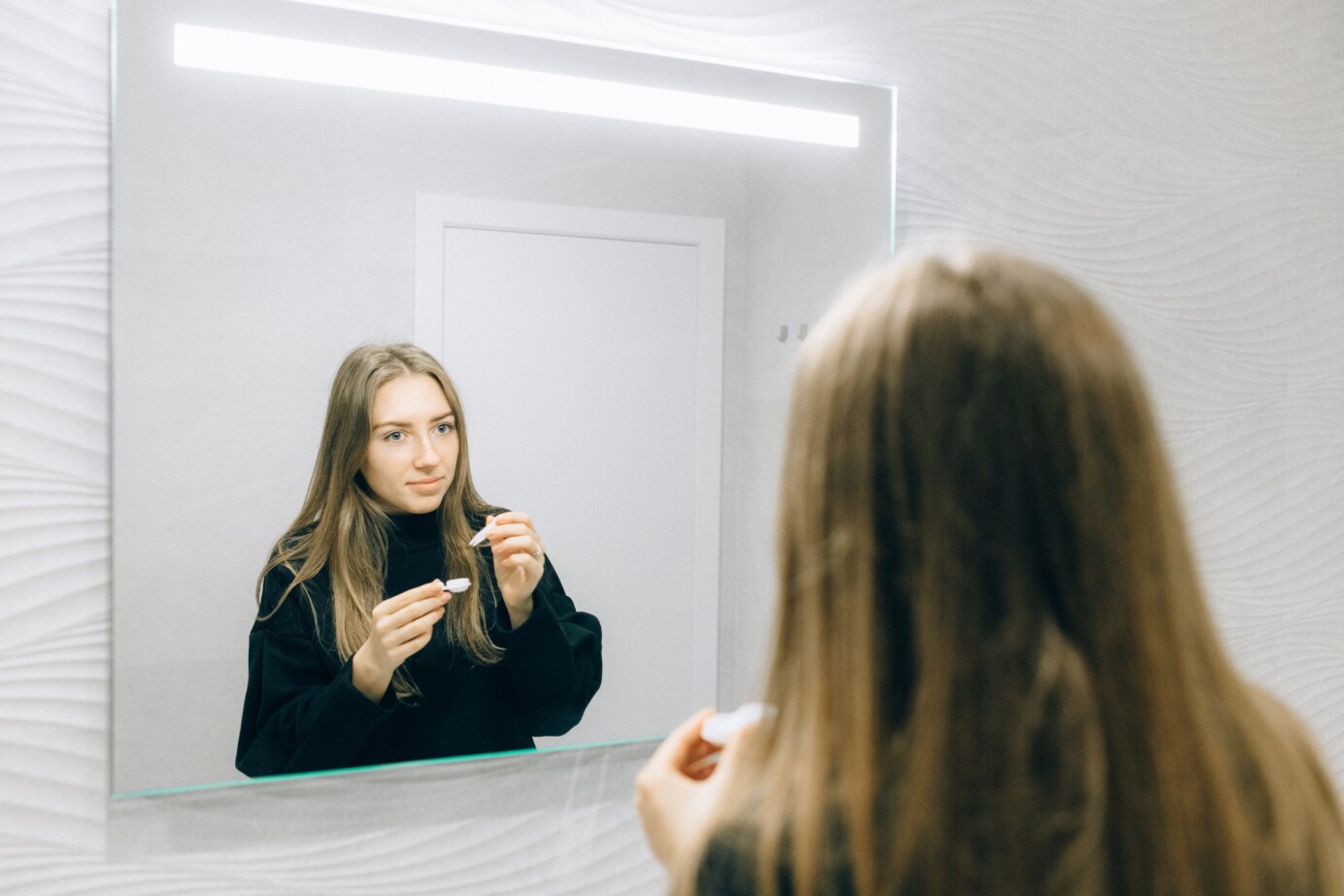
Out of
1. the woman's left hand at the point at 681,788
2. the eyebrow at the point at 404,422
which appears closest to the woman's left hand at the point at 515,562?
the eyebrow at the point at 404,422

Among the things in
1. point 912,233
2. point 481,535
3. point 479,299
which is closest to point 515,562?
point 481,535

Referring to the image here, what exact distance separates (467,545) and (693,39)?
2.00ft

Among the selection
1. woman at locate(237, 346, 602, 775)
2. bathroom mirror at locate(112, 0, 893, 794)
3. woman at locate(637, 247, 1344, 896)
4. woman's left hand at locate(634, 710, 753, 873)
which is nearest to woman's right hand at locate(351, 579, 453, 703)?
woman at locate(237, 346, 602, 775)

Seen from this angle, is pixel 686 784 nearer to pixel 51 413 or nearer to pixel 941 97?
pixel 51 413

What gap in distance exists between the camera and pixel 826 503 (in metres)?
0.53

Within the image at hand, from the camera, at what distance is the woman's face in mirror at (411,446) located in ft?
3.46

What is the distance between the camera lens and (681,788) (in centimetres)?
65

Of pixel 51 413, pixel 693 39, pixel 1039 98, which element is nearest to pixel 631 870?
pixel 51 413

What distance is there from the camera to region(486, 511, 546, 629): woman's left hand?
1098 mm

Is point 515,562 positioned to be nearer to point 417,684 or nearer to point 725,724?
point 417,684

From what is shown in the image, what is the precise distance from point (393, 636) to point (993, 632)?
688 millimetres

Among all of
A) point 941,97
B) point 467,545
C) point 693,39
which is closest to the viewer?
point 467,545

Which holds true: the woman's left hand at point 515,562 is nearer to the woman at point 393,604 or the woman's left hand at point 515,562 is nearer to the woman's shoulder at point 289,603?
the woman at point 393,604

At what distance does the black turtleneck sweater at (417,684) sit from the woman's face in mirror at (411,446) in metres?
0.02
